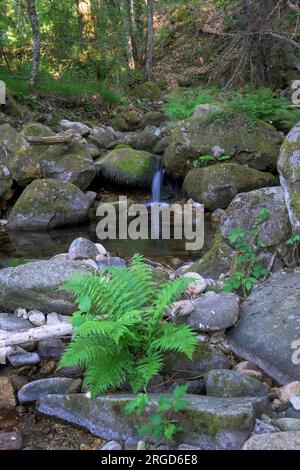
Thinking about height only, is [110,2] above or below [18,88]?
above

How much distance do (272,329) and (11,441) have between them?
85.8 inches

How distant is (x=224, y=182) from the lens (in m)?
9.19

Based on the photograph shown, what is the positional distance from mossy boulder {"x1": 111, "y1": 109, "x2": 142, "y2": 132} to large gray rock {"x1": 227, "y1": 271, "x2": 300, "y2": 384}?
10742 mm

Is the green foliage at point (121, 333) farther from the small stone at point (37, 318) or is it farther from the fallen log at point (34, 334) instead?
the small stone at point (37, 318)

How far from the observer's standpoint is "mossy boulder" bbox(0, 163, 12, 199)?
366 inches

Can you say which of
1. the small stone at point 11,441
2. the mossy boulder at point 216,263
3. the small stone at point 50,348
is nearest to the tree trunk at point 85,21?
the mossy boulder at point 216,263

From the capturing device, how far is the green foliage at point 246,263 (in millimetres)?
4641

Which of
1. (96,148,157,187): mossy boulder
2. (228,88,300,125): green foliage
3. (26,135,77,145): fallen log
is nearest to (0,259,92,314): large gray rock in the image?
(26,135,77,145): fallen log

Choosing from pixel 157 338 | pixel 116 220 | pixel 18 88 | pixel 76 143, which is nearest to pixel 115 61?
pixel 18 88

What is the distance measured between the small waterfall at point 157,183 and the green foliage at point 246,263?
210 inches

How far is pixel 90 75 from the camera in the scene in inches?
631

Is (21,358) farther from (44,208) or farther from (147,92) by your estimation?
(147,92)
